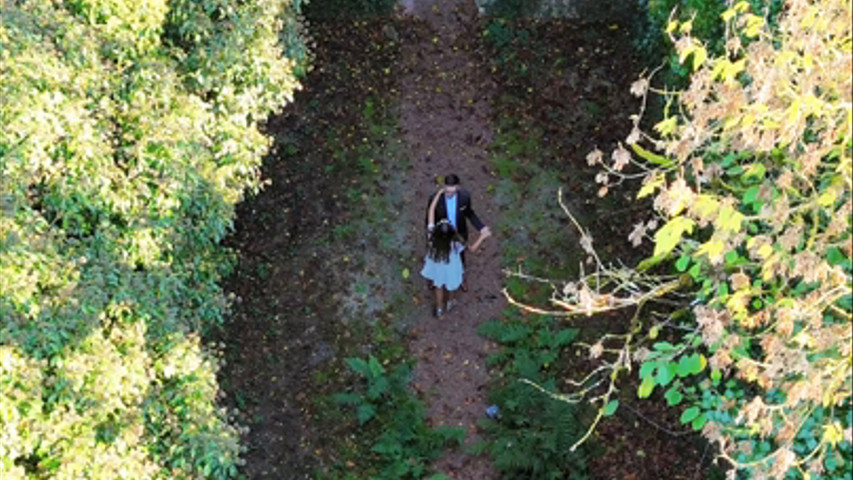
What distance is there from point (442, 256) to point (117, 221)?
13.1 feet

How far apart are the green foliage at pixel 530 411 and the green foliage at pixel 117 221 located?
3.29 meters

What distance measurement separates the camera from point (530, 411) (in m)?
11.2

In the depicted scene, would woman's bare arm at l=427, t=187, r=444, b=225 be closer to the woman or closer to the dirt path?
the woman

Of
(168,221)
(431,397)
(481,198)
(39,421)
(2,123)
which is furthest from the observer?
(481,198)

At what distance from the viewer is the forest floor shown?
1136 centimetres

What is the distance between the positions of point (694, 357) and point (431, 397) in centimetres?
463

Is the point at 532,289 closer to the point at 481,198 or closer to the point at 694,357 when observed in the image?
the point at 481,198

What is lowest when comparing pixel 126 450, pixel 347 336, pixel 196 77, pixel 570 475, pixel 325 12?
pixel 126 450

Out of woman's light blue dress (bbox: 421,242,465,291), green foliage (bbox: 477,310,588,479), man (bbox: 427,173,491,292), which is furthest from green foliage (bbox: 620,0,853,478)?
woman's light blue dress (bbox: 421,242,465,291)

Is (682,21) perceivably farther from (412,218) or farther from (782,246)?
(782,246)

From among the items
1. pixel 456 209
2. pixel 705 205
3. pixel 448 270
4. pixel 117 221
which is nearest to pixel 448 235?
pixel 456 209

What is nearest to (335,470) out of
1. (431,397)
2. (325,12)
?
(431,397)

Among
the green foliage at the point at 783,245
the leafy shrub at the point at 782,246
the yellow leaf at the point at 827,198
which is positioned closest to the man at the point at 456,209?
the leafy shrub at the point at 782,246

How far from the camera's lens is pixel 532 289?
12602 millimetres
